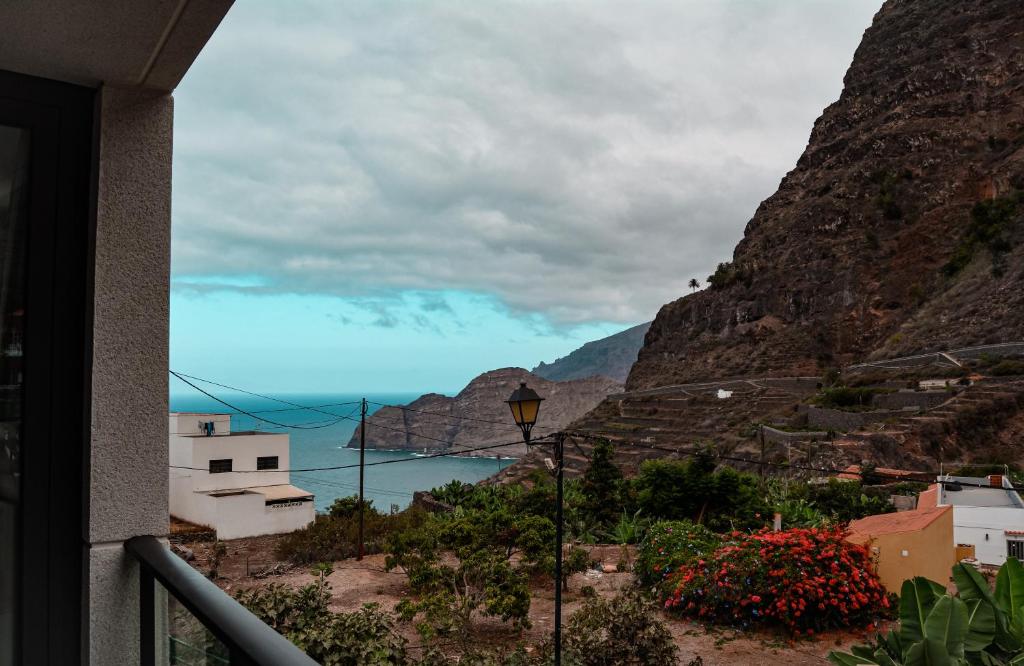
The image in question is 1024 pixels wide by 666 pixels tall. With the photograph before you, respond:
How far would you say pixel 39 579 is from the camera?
1.31 metres

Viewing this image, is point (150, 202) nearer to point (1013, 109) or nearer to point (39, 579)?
point (39, 579)

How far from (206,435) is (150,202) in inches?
578

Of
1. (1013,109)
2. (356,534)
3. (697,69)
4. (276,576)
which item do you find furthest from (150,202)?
(1013,109)

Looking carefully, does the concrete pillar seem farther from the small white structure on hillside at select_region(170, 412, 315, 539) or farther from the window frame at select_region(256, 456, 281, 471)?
the window frame at select_region(256, 456, 281, 471)

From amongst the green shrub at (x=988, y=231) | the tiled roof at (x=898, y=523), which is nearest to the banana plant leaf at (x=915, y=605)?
the tiled roof at (x=898, y=523)

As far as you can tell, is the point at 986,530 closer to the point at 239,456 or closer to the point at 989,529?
the point at 989,529

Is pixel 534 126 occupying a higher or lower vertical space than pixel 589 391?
higher

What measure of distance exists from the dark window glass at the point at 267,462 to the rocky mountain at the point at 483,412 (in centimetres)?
3704

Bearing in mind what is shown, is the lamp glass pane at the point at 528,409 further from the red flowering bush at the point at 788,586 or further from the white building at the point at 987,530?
the white building at the point at 987,530

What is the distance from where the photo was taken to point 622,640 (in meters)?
4.80

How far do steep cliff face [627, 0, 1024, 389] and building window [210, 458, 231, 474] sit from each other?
26455 mm

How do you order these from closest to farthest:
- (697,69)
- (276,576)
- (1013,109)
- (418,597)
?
(418,597), (276,576), (697,69), (1013,109)

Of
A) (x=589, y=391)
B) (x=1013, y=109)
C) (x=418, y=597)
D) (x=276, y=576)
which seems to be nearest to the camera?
(x=418, y=597)

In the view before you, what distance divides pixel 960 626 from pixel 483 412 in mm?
61698
